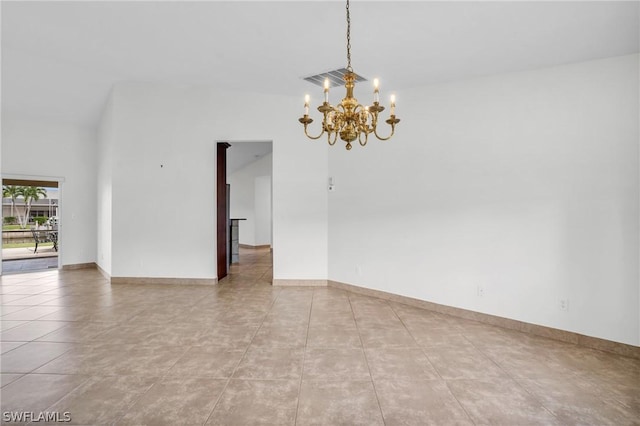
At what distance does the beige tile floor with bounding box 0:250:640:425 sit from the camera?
197 cm

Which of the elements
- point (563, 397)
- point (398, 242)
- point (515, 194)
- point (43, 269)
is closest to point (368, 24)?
point (515, 194)

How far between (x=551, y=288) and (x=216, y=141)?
5.22 metres

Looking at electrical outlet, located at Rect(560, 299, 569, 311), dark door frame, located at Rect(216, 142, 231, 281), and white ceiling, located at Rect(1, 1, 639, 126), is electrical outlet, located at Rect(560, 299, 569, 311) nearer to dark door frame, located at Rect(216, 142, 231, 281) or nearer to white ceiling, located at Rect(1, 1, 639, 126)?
white ceiling, located at Rect(1, 1, 639, 126)

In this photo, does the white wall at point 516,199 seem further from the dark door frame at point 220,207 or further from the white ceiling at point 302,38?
the dark door frame at point 220,207

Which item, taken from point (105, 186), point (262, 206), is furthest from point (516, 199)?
point (262, 206)

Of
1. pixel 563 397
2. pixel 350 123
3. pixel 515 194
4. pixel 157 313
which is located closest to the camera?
pixel 563 397

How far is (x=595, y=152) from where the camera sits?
10.1 feet

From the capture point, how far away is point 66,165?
23.2ft

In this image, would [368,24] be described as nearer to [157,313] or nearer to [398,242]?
[398,242]

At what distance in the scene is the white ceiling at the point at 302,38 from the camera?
2785 millimetres

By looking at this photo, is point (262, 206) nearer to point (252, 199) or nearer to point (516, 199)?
point (252, 199)

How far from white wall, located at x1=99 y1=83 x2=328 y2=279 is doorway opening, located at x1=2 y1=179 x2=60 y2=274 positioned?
9.55 ft

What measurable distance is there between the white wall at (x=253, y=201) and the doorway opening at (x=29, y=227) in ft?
17.6

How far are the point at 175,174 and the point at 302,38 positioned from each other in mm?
3373
